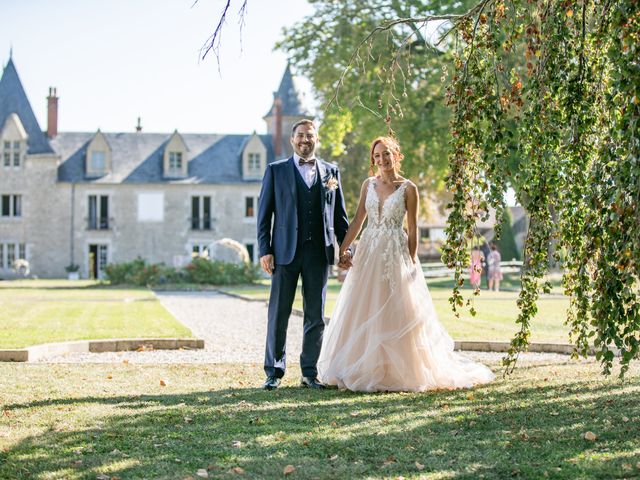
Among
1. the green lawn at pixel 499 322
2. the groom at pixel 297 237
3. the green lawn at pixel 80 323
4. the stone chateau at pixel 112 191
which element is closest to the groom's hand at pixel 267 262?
the groom at pixel 297 237

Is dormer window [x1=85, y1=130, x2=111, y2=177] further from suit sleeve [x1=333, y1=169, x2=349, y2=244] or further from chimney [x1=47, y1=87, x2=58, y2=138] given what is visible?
suit sleeve [x1=333, y1=169, x2=349, y2=244]

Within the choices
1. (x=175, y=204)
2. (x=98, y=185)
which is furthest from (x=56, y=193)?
(x=175, y=204)

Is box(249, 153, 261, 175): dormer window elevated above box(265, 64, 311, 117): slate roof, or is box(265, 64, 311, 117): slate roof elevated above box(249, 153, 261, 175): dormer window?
box(265, 64, 311, 117): slate roof

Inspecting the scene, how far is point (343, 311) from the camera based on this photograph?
756 cm

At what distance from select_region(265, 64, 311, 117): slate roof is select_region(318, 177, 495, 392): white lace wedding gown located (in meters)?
44.1

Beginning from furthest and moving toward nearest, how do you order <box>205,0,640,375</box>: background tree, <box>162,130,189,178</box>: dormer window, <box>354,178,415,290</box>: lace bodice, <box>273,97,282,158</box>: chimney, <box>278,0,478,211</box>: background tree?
<box>273,97,282,158</box>: chimney, <box>162,130,189,178</box>: dormer window, <box>278,0,478,211</box>: background tree, <box>354,178,415,290</box>: lace bodice, <box>205,0,640,375</box>: background tree

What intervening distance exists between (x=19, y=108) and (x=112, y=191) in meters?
6.52

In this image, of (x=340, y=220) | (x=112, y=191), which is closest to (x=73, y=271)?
(x=112, y=191)

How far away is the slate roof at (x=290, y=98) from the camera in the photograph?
51.4 meters

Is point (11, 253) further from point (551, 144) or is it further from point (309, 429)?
point (551, 144)

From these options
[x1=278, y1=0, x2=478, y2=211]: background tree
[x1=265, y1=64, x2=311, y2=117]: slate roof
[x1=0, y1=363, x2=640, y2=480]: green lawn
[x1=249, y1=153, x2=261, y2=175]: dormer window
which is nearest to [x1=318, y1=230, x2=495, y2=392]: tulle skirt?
[x1=0, y1=363, x2=640, y2=480]: green lawn

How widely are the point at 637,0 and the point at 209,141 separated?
1879 inches

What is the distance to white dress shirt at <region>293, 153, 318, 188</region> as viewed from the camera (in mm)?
7609

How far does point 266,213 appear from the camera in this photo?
7.63 meters
